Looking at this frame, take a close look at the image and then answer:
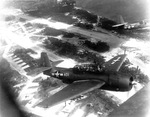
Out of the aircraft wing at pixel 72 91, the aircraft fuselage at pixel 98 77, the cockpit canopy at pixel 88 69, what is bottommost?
the aircraft wing at pixel 72 91

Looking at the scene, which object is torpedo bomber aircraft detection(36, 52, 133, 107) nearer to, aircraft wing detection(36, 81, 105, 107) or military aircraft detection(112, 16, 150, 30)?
aircraft wing detection(36, 81, 105, 107)

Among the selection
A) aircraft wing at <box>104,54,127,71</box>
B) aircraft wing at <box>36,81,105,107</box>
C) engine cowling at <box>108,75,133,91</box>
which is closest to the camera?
aircraft wing at <box>36,81,105,107</box>

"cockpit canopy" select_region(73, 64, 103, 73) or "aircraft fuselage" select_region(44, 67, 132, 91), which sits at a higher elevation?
"cockpit canopy" select_region(73, 64, 103, 73)

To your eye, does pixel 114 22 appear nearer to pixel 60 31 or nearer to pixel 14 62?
pixel 60 31

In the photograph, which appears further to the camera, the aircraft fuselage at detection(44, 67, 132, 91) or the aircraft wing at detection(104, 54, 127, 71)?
the aircraft wing at detection(104, 54, 127, 71)

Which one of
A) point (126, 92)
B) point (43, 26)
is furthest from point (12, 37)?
point (126, 92)

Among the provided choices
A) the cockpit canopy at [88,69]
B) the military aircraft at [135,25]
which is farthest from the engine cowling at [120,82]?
the military aircraft at [135,25]

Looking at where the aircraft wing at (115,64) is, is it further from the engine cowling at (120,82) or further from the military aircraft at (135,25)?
the military aircraft at (135,25)

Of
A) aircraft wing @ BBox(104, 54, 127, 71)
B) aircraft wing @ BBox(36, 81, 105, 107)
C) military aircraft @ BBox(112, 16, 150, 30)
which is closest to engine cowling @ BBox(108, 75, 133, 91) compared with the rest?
aircraft wing @ BBox(36, 81, 105, 107)
